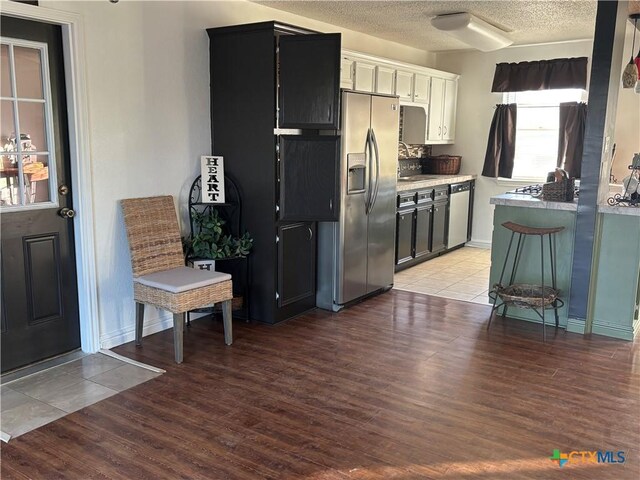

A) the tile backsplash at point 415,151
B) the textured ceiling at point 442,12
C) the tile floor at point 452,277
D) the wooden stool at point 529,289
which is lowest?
the tile floor at point 452,277

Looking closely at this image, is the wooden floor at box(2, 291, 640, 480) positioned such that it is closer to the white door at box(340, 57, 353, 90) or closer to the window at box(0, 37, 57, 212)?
the window at box(0, 37, 57, 212)

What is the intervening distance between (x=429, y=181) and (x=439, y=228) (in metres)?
0.72

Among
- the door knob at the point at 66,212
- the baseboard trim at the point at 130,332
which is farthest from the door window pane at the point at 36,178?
the baseboard trim at the point at 130,332

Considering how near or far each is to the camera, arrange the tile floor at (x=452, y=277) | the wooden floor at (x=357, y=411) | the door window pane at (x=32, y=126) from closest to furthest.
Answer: the wooden floor at (x=357, y=411)
the door window pane at (x=32, y=126)
the tile floor at (x=452, y=277)

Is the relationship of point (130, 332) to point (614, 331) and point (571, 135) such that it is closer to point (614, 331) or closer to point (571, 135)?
point (614, 331)

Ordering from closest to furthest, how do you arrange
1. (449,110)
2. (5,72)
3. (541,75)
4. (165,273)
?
(5,72) < (165,273) < (541,75) < (449,110)

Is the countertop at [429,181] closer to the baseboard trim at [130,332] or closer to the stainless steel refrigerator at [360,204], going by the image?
the stainless steel refrigerator at [360,204]

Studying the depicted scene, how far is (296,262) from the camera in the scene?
14.6 ft

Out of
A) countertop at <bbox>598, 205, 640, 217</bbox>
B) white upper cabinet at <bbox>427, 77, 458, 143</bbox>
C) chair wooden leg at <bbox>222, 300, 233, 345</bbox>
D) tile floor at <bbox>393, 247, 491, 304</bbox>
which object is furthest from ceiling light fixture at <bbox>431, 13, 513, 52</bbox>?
chair wooden leg at <bbox>222, 300, 233, 345</bbox>

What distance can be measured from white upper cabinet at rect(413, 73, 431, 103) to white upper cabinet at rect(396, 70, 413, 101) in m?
0.10

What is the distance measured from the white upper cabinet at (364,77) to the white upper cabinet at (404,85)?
1.68 feet

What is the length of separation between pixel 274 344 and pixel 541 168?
468cm

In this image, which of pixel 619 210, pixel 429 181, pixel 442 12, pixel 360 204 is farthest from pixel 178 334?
pixel 429 181

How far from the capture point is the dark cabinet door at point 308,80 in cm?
398
